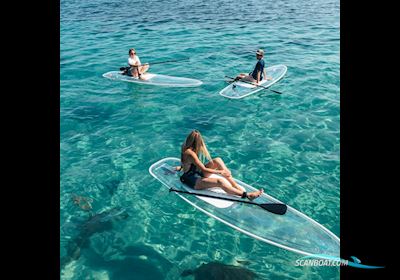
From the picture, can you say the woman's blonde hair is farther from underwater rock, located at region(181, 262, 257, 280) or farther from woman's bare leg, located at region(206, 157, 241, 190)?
underwater rock, located at region(181, 262, 257, 280)

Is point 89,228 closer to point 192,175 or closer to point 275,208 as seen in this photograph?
point 192,175

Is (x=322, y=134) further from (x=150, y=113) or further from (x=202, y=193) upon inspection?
(x=150, y=113)

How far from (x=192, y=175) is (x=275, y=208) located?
7.63ft

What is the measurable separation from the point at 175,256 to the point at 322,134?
763cm

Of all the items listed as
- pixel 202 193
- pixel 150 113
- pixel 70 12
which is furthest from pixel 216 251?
pixel 70 12

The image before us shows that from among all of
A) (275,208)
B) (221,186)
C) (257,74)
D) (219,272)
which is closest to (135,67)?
(257,74)

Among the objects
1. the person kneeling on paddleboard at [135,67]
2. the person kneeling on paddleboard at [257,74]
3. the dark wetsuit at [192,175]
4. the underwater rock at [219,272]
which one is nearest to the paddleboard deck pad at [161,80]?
the person kneeling on paddleboard at [135,67]

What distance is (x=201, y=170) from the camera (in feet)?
29.7

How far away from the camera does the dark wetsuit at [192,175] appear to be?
9.20m

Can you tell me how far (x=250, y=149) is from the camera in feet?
40.3

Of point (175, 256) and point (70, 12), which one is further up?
point (70, 12)

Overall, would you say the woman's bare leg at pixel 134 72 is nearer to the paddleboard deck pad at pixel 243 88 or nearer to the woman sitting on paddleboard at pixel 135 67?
the woman sitting on paddleboard at pixel 135 67

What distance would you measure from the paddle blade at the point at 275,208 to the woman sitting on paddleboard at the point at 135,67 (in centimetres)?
1197
